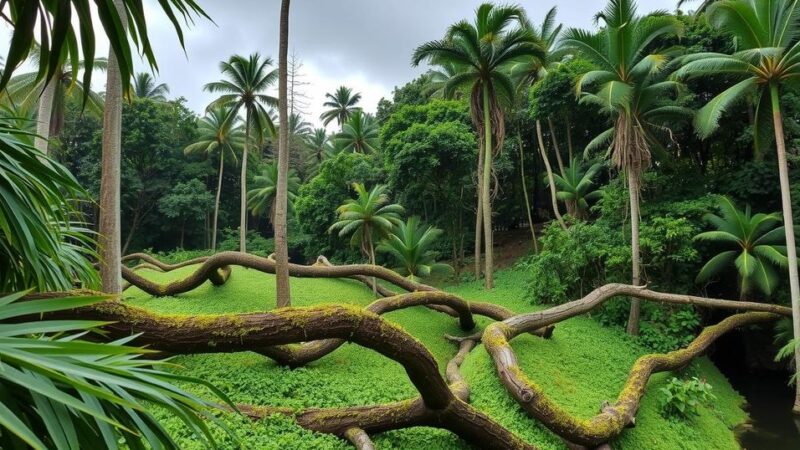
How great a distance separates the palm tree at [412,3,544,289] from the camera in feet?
48.7

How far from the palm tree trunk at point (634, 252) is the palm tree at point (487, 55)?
5.03m

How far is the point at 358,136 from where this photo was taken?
28656mm

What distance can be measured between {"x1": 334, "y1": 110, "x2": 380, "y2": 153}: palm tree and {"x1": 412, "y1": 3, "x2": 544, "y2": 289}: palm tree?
12898 millimetres

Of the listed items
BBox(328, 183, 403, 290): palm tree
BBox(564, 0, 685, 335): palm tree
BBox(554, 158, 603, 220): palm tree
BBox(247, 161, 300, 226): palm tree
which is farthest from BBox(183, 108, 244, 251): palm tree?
BBox(564, 0, 685, 335): palm tree

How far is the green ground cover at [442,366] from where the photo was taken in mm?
5898

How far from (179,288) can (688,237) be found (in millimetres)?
13420

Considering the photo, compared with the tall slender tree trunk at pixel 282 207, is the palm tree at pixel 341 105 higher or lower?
higher

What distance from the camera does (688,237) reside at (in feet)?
38.3

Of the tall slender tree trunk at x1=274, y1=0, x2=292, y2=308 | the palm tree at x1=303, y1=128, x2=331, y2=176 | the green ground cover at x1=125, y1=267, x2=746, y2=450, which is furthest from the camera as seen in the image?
the palm tree at x1=303, y1=128, x2=331, y2=176

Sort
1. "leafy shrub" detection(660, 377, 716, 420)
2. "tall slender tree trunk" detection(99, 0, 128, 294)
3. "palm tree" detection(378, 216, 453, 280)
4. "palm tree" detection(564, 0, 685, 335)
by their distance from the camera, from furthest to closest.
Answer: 1. "palm tree" detection(378, 216, 453, 280)
2. "palm tree" detection(564, 0, 685, 335)
3. "leafy shrub" detection(660, 377, 716, 420)
4. "tall slender tree trunk" detection(99, 0, 128, 294)

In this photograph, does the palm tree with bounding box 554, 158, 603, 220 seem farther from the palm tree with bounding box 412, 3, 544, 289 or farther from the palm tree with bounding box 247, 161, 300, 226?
the palm tree with bounding box 247, 161, 300, 226

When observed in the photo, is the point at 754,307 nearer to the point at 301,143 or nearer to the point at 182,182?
the point at 182,182

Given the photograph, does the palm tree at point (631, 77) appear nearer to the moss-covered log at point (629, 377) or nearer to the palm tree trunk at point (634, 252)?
the palm tree trunk at point (634, 252)

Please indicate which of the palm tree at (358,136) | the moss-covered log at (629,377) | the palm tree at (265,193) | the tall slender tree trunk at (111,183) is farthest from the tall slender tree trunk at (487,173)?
the palm tree at (265,193)
